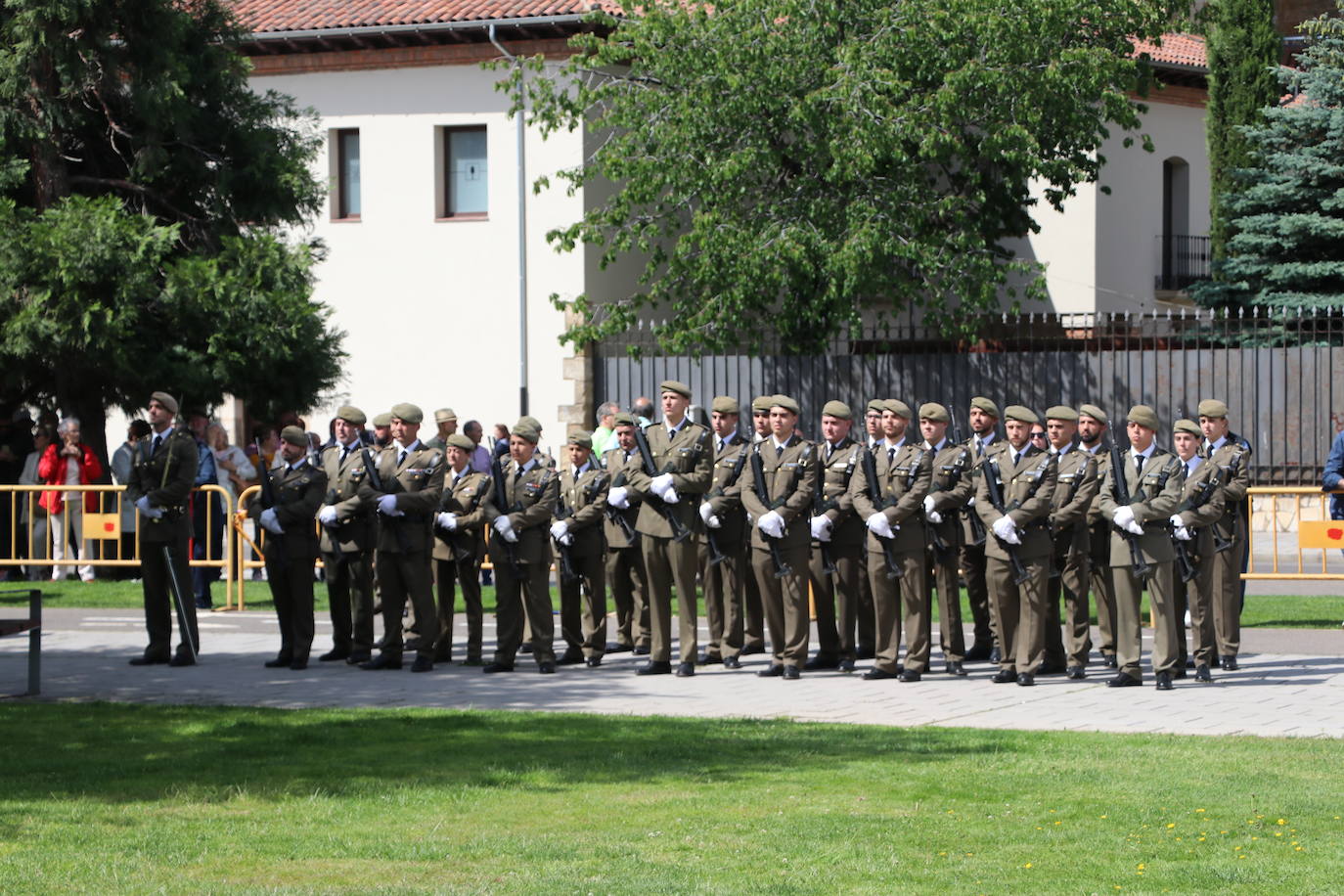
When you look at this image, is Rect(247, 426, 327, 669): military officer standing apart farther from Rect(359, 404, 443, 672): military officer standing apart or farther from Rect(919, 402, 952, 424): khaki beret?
Rect(919, 402, 952, 424): khaki beret

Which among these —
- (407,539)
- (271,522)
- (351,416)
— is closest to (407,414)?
(407,539)

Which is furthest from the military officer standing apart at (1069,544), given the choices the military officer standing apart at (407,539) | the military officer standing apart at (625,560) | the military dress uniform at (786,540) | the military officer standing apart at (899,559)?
the military officer standing apart at (407,539)

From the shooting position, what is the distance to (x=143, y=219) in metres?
22.8

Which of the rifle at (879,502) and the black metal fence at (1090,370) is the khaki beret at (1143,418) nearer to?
the rifle at (879,502)

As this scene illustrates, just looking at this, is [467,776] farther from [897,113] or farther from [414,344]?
[414,344]

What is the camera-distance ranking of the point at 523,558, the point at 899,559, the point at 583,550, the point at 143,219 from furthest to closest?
the point at 143,219 → the point at 583,550 → the point at 523,558 → the point at 899,559

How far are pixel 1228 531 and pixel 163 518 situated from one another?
7.73 m

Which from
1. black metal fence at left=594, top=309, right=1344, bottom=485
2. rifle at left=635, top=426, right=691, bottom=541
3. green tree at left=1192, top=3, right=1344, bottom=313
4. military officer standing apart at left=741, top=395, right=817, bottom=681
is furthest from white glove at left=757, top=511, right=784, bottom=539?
green tree at left=1192, top=3, right=1344, bottom=313

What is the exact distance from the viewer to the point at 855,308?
27.6m

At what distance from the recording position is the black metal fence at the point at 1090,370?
26.4m

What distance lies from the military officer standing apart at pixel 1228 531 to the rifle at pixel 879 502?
225 cm

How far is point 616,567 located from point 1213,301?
18.4 meters

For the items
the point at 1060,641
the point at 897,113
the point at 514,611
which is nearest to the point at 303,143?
the point at 897,113

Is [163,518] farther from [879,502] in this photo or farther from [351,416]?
[879,502]
